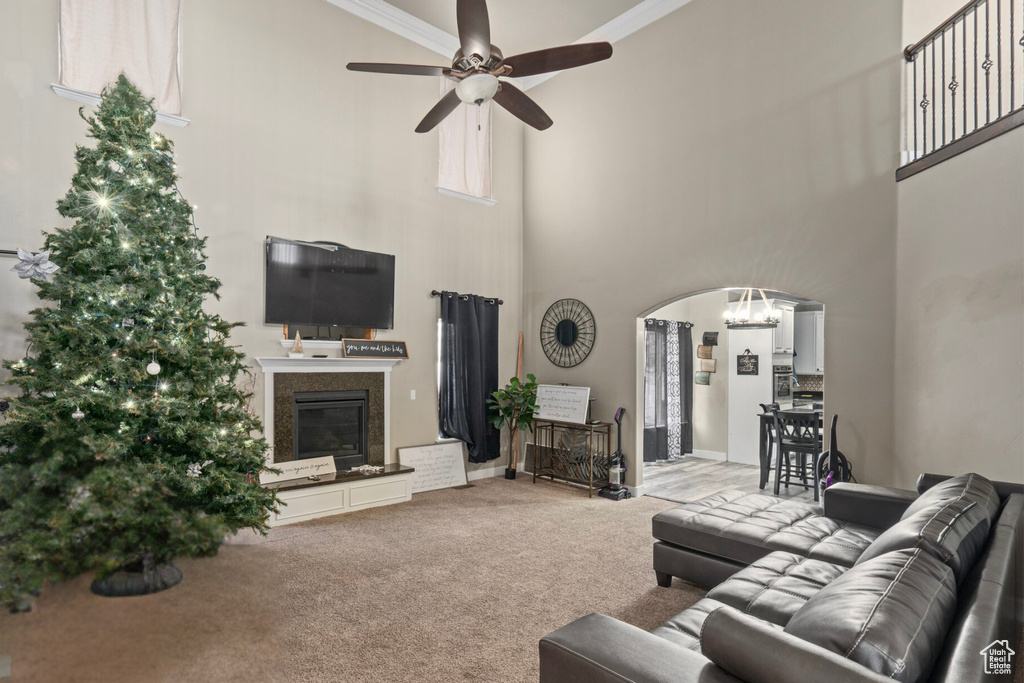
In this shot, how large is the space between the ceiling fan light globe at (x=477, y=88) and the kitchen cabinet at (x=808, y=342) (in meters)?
7.45

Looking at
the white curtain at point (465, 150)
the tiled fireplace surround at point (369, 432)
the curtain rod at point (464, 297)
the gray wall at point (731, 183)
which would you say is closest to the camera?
the gray wall at point (731, 183)

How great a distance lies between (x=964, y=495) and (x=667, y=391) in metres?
5.45

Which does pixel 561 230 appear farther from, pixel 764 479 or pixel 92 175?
pixel 92 175

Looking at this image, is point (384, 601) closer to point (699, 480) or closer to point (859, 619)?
point (859, 619)

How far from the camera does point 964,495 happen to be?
201 cm

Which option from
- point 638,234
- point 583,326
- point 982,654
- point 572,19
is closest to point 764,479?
point 583,326

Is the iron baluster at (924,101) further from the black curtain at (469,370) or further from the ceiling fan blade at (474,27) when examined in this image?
the black curtain at (469,370)

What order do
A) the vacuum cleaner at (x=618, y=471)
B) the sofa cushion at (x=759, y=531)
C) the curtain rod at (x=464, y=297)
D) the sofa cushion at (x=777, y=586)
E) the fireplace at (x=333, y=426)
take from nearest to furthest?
1. the sofa cushion at (x=777, y=586)
2. the sofa cushion at (x=759, y=531)
3. the fireplace at (x=333, y=426)
4. the vacuum cleaner at (x=618, y=471)
5. the curtain rod at (x=464, y=297)

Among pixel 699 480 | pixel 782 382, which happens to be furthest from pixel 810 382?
pixel 699 480

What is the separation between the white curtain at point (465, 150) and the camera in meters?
5.77

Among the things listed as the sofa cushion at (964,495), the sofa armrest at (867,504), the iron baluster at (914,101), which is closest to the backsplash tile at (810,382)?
the iron baluster at (914,101)

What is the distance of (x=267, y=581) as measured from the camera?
2.65ft

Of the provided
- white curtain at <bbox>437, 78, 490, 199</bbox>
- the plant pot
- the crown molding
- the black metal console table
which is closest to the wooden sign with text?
the black metal console table

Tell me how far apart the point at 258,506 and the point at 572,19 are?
578 centimetres
